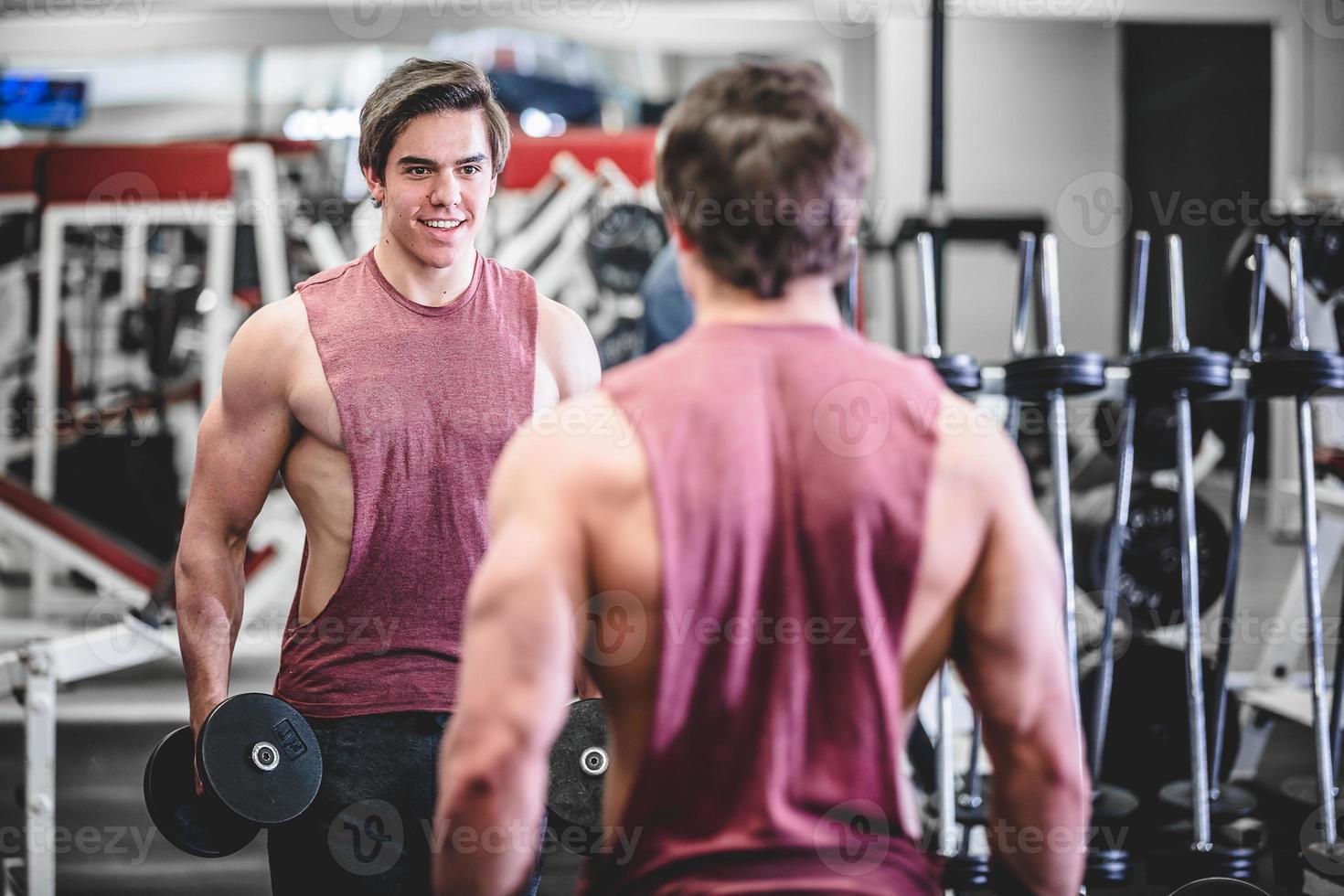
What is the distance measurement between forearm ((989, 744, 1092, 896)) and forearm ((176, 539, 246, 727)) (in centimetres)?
109

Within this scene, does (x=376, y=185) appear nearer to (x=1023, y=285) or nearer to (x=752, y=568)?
(x=752, y=568)

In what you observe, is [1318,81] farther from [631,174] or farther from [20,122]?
[20,122]

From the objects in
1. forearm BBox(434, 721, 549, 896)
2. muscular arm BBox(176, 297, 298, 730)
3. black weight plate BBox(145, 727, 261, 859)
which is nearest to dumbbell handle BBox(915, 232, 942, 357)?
muscular arm BBox(176, 297, 298, 730)

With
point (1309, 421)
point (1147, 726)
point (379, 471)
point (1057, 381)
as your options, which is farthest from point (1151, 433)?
point (379, 471)

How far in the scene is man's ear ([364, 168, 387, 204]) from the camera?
1682 millimetres

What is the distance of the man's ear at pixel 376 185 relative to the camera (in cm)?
168

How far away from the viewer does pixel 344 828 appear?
154 cm

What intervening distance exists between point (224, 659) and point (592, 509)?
38.2 inches

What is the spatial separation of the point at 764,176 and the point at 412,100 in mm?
823

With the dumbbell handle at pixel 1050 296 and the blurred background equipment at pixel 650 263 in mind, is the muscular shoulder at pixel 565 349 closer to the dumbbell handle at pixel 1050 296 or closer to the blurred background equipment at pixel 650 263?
the blurred background equipment at pixel 650 263

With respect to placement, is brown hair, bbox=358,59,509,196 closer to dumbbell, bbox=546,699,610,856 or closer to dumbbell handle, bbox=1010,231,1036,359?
dumbbell, bbox=546,699,610,856

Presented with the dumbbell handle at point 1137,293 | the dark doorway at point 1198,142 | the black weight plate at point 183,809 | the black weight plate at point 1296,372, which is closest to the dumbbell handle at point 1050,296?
the dumbbell handle at point 1137,293

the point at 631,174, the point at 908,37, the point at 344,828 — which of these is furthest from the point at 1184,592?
the point at 908,37

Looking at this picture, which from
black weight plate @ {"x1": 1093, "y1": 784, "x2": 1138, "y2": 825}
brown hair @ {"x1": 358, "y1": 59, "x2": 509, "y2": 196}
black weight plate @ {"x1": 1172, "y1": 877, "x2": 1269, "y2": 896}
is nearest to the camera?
brown hair @ {"x1": 358, "y1": 59, "x2": 509, "y2": 196}
